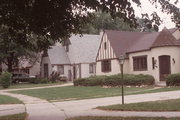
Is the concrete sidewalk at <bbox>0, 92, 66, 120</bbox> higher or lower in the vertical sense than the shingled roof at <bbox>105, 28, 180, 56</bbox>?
lower

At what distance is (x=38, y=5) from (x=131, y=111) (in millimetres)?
5954

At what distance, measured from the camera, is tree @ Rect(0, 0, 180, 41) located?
1170cm

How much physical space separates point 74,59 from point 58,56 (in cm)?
300

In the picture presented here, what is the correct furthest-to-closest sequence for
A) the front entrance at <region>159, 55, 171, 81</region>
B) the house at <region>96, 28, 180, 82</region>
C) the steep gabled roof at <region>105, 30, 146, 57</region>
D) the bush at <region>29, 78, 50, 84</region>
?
the bush at <region>29, 78, 50, 84</region>
the steep gabled roof at <region>105, 30, 146, 57</region>
the front entrance at <region>159, 55, 171, 81</region>
the house at <region>96, 28, 180, 82</region>

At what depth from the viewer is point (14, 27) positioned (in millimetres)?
14109

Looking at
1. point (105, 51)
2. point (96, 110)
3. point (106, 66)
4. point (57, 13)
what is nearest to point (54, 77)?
point (106, 66)

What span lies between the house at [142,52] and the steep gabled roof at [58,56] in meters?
9.46

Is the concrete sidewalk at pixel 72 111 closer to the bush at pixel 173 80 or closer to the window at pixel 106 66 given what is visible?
the bush at pixel 173 80

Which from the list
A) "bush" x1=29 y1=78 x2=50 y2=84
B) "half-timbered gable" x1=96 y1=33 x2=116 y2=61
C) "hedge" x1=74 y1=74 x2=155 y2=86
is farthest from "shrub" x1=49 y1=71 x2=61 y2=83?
"hedge" x1=74 y1=74 x2=155 y2=86

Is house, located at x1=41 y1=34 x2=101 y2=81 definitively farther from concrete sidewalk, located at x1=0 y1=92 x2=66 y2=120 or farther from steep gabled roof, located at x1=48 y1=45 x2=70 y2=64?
concrete sidewalk, located at x1=0 y1=92 x2=66 y2=120

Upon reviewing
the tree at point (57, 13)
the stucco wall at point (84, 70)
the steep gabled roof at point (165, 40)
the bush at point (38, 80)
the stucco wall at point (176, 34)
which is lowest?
the bush at point (38, 80)

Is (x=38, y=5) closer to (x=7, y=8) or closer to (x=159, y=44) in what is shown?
(x=7, y=8)

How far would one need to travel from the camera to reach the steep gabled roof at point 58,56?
51.2 meters

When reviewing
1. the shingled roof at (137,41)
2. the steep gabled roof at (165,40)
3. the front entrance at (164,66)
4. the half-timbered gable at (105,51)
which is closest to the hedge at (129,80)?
the front entrance at (164,66)
